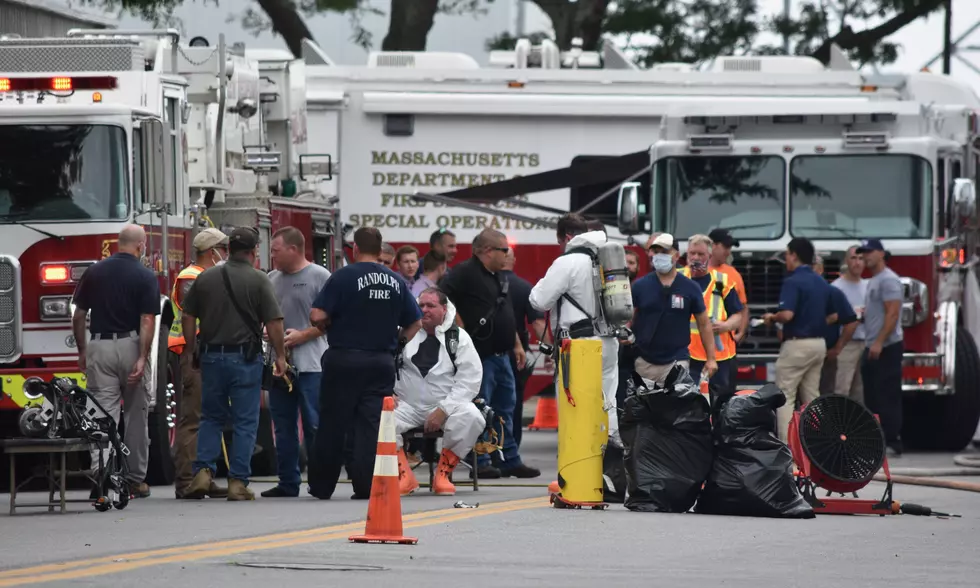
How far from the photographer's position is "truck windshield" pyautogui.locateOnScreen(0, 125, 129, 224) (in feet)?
48.2

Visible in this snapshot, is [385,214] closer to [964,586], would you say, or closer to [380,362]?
[380,362]

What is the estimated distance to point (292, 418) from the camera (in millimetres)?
13938

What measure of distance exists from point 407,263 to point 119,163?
3.16m

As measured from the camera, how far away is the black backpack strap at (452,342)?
13758mm

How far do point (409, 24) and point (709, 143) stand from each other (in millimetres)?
13578

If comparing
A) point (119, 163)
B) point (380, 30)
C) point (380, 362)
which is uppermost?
point (380, 30)

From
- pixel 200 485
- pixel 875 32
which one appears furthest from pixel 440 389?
pixel 875 32

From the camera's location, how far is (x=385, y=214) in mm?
20906

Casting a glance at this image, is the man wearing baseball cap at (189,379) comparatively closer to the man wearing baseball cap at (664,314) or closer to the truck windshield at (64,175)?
the truck windshield at (64,175)

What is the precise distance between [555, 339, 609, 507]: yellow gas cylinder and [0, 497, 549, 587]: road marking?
0.41 m

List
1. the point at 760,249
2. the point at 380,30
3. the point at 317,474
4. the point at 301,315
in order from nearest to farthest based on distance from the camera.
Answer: the point at 317,474 → the point at 301,315 → the point at 760,249 → the point at 380,30

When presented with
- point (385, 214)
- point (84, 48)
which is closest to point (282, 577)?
point (84, 48)

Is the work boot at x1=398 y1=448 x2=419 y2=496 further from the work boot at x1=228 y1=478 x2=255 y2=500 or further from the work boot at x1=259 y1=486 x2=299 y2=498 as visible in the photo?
the work boot at x1=228 y1=478 x2=255 y2=500

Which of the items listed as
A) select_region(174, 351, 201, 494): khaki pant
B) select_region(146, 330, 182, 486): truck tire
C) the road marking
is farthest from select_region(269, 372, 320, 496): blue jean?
the road marking
